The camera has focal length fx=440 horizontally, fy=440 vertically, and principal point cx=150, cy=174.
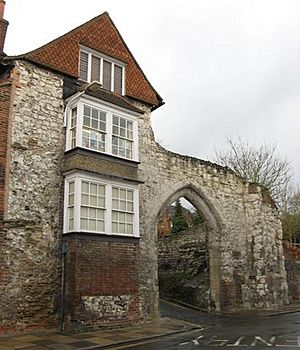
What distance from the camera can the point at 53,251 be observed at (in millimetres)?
14031

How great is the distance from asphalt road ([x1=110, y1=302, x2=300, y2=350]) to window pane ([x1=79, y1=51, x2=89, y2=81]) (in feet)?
31.4

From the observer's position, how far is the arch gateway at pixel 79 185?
13305 millimetres

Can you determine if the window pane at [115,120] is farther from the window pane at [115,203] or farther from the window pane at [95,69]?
the window pane at [115,203]

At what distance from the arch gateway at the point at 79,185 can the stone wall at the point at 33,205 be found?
33 mm

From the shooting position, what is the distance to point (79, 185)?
45.9 feet

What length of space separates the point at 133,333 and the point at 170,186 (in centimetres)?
709

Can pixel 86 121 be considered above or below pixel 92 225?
above

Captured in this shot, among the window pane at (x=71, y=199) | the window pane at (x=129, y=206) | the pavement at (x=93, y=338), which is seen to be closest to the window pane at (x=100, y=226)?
the window pane at (x=71, y=199)

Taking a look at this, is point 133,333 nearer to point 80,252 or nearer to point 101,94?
point 80,252

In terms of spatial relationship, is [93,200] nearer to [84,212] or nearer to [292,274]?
[84,212]

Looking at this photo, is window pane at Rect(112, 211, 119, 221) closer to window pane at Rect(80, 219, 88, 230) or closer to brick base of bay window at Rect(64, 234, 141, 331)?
brick base of bay window at Rect(64, 234, 141, 331)

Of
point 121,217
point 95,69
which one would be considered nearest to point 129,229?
point 121,217

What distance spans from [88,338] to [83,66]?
31.6ft

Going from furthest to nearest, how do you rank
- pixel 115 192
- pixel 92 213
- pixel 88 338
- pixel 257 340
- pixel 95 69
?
pixel 95 69 < pixel 115 192 < pixel 92 213 < pixel 88 338 < pixel 257 340
